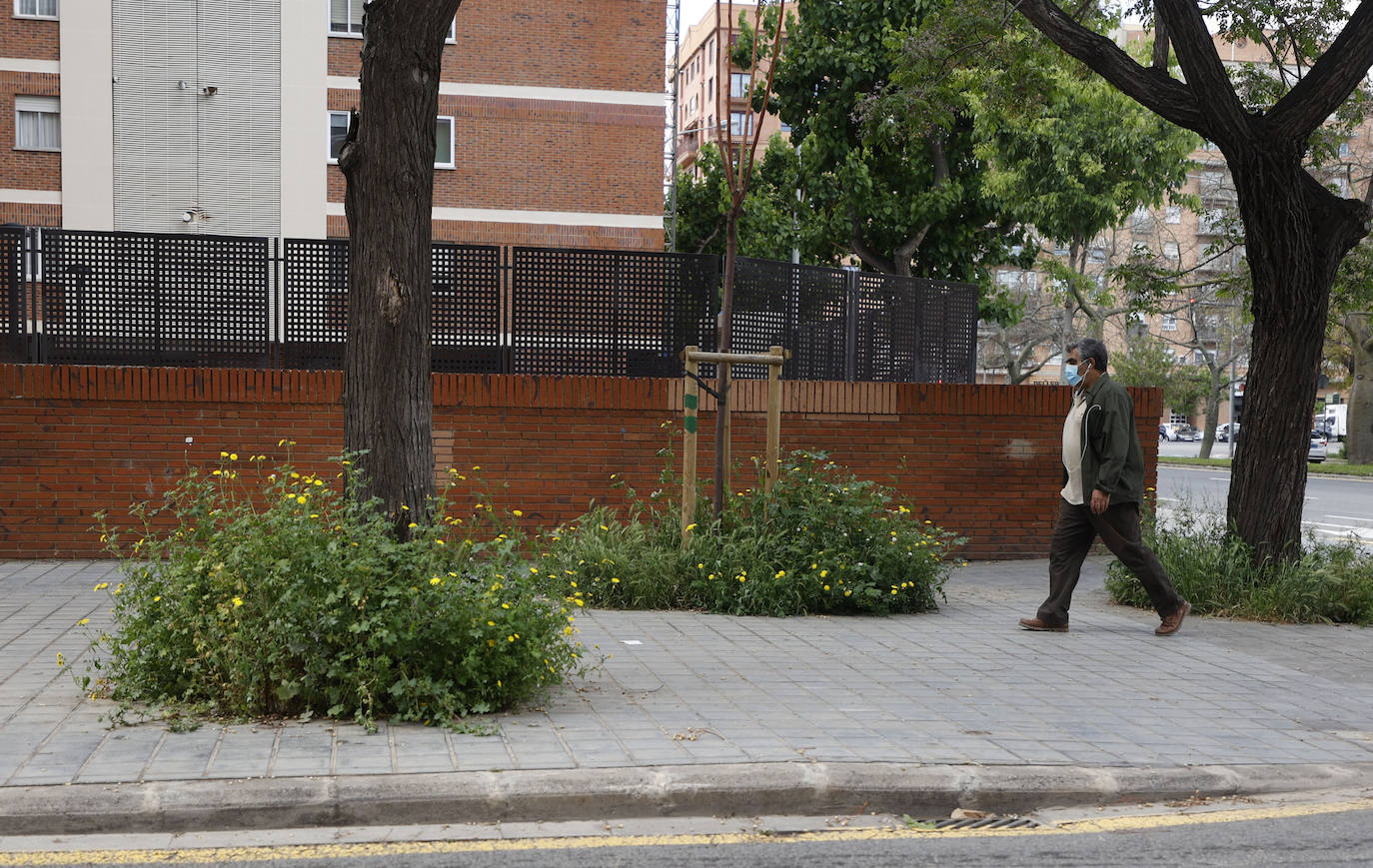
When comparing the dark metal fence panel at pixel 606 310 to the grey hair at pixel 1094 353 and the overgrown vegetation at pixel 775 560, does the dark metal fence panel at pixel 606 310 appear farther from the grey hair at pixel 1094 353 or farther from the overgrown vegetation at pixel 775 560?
the grey hair at pixel 1094 353

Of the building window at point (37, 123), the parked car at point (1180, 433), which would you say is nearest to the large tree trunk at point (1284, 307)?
the building window at point (37, 123)

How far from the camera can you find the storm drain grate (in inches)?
189

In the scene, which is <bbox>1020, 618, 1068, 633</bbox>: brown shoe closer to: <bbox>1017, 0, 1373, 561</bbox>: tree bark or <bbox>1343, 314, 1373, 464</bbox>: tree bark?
<bbox>1017, 0, 1373, 561</bbox>: tree bark

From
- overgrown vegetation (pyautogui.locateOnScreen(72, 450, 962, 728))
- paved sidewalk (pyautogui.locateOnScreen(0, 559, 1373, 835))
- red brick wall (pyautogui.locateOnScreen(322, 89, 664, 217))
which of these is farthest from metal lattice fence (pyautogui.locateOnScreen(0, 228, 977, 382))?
red brick wall (pyautogui.locateOnScreen(322, 89, 664, 217))

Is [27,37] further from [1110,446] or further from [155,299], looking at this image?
[1110,446]

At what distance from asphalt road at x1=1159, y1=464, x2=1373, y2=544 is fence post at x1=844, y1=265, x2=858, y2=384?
3191 mm

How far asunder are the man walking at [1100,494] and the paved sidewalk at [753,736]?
42 centimetres

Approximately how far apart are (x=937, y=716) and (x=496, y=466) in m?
6.00

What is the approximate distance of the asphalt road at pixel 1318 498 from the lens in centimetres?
1839

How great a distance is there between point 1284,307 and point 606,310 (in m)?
5.55

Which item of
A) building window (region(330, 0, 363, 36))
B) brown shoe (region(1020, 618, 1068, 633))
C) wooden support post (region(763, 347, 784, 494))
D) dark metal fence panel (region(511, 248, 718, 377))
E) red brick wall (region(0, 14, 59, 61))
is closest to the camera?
brown shoe (region(1020, 618, 1068, 633))

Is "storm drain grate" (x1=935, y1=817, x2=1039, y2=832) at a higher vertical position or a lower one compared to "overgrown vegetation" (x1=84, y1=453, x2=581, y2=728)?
lower

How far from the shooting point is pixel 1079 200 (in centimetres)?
3044

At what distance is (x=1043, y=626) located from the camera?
8.80 metres
